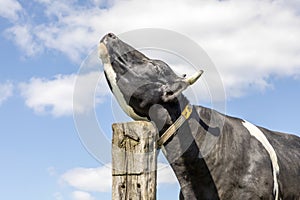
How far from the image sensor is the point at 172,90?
329 inches

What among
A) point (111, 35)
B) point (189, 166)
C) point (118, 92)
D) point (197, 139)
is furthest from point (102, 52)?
point (189, 166)

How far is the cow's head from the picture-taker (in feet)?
27.8

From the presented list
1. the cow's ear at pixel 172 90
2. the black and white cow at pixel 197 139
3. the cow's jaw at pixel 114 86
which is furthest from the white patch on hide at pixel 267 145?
the cow's jaw at pixel 114 86

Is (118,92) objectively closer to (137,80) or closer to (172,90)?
(137,80)

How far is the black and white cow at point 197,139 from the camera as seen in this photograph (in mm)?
8508

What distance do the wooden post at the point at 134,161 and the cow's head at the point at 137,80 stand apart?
2.94m

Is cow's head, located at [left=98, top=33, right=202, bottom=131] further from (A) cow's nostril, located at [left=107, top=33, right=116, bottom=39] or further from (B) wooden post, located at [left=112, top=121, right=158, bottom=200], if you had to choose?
(B) wooden post, located at [left=112, top=121, right=158, bottom=200]

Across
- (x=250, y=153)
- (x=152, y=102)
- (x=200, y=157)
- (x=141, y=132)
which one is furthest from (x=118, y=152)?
(x=250, y=153)

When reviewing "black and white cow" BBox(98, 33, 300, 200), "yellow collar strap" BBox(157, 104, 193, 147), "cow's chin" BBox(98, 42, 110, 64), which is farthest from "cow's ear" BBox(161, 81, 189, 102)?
"cow's chin" BBox(98, 42, 110, 64)

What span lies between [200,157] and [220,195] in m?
0.71

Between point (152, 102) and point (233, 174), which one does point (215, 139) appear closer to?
point (233, 174)

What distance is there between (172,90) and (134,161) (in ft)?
10.2

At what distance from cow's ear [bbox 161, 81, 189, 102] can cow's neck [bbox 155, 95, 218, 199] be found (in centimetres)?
45

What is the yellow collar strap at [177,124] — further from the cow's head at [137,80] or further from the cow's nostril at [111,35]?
the cow's nostril at [111,35]
